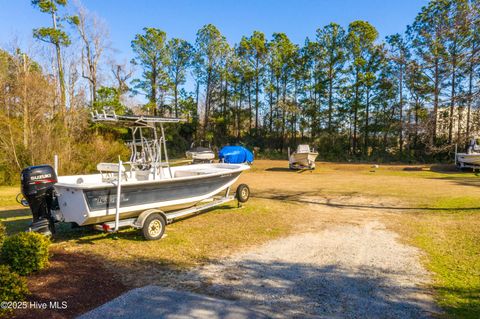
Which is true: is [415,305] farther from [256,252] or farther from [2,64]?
[2,64]

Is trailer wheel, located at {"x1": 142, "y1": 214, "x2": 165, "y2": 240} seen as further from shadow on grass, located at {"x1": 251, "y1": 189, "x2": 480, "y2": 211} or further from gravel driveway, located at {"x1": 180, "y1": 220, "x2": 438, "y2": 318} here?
shadow on grass, located at {"x1": 251, "y1": 189, "x2": 480, "y2": 211}

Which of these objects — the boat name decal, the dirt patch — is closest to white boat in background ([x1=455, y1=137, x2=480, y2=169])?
the boat name decal

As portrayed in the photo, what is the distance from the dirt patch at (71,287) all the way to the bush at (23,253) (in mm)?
141

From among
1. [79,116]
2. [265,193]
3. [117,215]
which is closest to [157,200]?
[117,215]

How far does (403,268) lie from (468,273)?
2.77ft

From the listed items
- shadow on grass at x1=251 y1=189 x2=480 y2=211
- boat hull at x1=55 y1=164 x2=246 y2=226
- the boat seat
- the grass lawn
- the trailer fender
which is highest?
the boat seat

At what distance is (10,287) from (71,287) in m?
0.70

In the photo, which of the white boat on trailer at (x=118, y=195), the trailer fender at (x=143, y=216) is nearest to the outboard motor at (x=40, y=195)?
the white boat on trailer at (x=118, y=195)

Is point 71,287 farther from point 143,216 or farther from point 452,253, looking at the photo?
point 452,253

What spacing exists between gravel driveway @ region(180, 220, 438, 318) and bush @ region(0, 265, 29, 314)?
1852 millimetres

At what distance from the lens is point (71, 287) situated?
13.3 ft

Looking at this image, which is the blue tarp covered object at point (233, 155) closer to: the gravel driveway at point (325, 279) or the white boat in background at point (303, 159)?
the white boat in background at point (303, 159)

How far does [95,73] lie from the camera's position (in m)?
27.9

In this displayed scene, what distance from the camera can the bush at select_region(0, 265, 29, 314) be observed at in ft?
11.2
